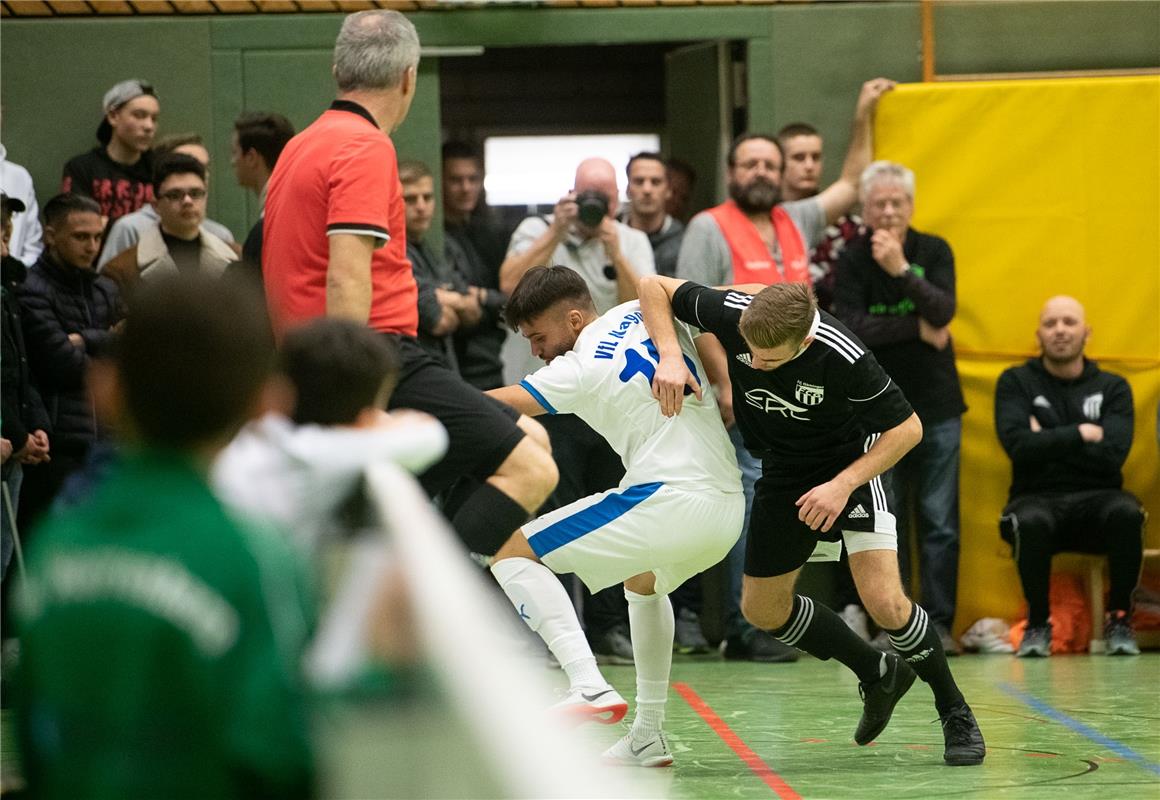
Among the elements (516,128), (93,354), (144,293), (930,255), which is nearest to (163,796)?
(144,293)

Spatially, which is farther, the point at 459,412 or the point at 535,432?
the point at 535,432

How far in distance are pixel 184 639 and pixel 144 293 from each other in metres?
0.47

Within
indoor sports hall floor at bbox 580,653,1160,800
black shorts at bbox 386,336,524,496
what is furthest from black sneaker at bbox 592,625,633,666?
black shorts at bbox 386,336,524,496

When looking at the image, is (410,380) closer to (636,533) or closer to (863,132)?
(636,533)

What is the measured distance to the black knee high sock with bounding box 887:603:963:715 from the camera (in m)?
5.49

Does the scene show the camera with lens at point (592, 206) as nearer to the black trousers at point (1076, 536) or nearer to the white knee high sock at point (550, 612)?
the black trousers at point (1076, 536)

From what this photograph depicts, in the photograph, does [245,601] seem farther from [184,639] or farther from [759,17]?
[759,17]

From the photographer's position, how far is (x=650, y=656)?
5449 mm

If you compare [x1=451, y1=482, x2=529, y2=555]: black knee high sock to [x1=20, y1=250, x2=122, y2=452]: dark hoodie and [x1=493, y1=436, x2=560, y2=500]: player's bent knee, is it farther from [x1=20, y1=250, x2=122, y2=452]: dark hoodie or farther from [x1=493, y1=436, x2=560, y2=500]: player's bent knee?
[x1=20, y1=250, x2=122, y2=452]: dark hoodie

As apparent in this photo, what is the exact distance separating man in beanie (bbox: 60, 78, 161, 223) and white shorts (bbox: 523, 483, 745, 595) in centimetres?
386

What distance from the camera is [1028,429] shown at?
863cm

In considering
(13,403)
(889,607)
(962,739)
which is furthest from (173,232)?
(962,739)

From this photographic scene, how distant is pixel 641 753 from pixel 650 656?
313mm

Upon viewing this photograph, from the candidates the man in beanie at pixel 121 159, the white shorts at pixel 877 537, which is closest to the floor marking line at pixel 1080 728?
the white shorts at pixel 877 537
